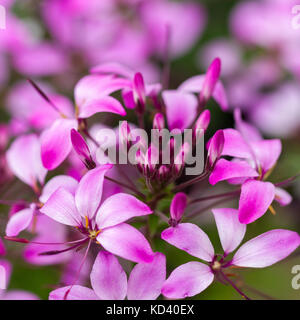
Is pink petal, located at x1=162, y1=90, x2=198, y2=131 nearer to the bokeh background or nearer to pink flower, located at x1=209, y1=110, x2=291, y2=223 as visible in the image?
pink flower, located at x1=209, y1=110, x2=291, y2=223

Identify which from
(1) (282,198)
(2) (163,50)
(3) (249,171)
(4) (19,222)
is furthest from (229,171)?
(2) (163,50)

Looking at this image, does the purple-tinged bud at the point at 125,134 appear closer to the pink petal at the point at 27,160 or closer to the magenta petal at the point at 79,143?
the magenta petal at the point at 79,143

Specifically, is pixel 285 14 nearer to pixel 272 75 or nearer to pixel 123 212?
pixel 272 75

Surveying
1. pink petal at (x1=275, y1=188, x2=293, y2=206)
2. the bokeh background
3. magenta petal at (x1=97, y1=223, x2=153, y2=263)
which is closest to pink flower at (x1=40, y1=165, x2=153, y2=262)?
magenta petal at (x1=97, y1=223, x2=153, y2=263)

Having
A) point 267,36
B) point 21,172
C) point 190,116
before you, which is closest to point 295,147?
point 267,36

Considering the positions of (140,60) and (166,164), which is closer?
(166,164)

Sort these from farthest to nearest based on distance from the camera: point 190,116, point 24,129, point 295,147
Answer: point 295,147 → point 24,129 → point 190,116

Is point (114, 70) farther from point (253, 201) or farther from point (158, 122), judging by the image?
point (253, 201)
